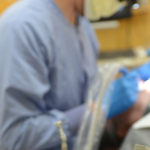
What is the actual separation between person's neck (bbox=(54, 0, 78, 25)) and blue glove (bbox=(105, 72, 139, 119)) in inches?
7.6

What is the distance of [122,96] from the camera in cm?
53

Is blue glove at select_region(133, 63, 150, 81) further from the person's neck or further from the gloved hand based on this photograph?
the person's neck

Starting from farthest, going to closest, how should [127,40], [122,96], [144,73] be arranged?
[127,40]
[122,96]
[144,73]

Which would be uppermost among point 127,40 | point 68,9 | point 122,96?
point 68,9

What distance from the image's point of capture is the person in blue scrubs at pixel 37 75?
1.56ft

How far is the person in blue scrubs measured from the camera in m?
0.48

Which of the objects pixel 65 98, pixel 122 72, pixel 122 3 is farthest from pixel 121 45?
pixel 122 3

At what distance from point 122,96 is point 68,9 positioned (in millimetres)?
231

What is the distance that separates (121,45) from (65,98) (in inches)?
46.1

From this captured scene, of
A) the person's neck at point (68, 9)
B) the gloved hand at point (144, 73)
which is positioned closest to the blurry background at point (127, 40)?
the person's neck at point (68, 9)

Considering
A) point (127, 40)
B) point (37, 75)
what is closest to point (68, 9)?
point (37, 75)

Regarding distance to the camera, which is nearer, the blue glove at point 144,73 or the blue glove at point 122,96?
the blue glove at point 144,73

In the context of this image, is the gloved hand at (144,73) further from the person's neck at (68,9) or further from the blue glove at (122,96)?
the person's neck at (68,9)

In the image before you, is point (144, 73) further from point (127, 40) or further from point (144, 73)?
point (127, 40)
